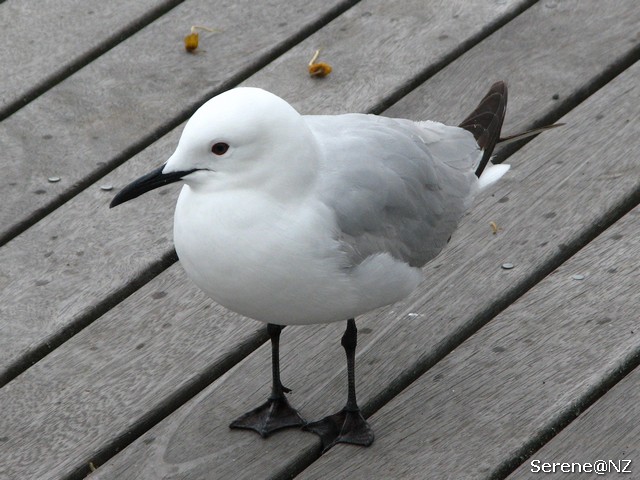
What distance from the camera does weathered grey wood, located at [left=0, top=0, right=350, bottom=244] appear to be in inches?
117

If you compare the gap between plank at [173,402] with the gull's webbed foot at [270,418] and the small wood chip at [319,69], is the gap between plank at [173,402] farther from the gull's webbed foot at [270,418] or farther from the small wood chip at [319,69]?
the small wood chip at [319,69]

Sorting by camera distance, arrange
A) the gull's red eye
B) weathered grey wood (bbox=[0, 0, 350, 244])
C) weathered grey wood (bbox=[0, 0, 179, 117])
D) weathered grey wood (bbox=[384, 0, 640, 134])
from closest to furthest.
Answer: the gull's red eye
weathered grey wood (bbox=[0, 0, 350, 244])
weathered grey wood (bbox=[384, 0, 640, 134])
weathered grey wood (bbox=[0, 0, 179, 117])

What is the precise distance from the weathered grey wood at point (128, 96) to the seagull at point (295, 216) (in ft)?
2.67

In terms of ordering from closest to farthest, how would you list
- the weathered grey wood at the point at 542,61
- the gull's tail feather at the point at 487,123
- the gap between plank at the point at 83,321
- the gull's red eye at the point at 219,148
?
the gull's red eye at the point at 219,148
the gap between plank at the point at 83,321
the gull's tail feather at the point at 487,123
the weathered grey wood at the point at 542,61

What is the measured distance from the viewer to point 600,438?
2254 millimetres

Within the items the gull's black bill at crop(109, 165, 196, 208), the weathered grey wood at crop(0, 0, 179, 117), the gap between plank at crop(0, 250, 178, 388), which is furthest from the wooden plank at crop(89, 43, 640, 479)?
the weathered grey wood at crop(0, 0, 179, 117)

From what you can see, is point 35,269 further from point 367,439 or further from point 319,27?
point 319,27

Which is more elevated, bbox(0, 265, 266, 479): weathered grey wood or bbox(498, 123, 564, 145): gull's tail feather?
bbox(498, 123, 564, 145): gull's tail feather

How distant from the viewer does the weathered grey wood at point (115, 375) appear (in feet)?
7.75

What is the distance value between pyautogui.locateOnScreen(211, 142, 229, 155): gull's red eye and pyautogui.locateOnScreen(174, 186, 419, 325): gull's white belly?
75 millimetres

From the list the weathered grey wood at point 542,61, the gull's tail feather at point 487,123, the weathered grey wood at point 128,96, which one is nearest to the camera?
the gull's tail feather at point 487,123

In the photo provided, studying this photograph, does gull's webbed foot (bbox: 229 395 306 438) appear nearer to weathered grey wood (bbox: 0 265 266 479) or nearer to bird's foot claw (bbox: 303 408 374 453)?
bird's foot claw (bbox: 303 408 374 453)

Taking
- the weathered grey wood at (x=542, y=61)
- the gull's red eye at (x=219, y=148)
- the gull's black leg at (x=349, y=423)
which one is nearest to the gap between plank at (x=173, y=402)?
the gull's black leg at (x=349, y=423)

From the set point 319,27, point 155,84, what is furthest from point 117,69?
point 319,27
